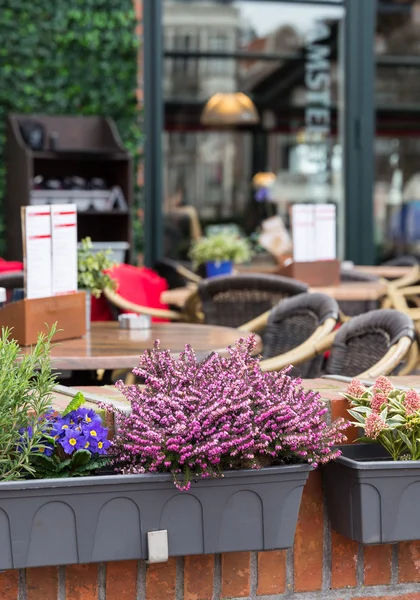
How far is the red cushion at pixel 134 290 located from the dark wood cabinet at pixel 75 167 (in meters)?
1.83

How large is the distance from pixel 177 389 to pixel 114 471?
184mm

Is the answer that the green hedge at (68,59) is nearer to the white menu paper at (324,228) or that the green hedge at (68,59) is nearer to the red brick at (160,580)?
the white menu paper at (324,228)

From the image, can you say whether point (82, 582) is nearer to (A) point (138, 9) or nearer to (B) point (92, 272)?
(B) point (92, 272)

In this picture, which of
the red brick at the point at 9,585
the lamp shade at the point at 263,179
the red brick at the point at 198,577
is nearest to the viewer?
the red brick at the point at 9,585

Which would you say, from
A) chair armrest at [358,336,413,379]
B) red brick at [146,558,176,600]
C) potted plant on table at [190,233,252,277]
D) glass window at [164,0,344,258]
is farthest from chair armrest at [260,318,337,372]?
glass window at [164,0,344,258]

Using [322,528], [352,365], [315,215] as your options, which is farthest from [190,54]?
[322,528]

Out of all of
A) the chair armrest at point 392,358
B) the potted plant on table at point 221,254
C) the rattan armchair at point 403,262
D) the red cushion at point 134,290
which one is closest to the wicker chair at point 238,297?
the red cushion at point 134,290

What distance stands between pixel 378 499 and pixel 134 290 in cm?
290

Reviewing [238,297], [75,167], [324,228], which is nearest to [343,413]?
[238,297]

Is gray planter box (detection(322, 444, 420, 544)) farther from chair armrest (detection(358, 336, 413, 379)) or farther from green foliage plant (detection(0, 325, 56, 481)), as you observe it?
chair armrest (detection(358, 336, 413, 379))

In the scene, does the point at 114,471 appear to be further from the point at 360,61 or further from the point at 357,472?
the point at 360,61

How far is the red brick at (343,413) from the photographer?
6.98 ft

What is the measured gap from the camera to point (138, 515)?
71.9 inches

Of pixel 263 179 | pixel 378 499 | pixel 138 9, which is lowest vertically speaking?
pixel 378 499
